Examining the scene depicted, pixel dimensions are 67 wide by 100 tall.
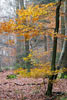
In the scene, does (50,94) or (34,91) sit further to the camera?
(34,91)

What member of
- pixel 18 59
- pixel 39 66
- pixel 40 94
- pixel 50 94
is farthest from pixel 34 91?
pixel 18 59

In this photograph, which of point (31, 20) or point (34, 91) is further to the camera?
point (34, 91)

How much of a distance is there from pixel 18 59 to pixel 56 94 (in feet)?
30.8

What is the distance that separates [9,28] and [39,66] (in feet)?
7.09

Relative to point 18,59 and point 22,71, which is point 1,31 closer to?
point 22,71

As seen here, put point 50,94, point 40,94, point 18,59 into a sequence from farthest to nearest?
point 18,59 → point 40,94 → point 50,94

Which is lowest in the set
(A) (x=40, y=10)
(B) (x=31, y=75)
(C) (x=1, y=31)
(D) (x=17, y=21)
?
(B) (x=31, y=75)

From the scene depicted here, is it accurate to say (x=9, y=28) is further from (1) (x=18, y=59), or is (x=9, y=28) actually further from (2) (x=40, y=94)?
(1) (x=18, y=59)

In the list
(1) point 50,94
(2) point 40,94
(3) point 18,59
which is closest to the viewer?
(1) point 50,94

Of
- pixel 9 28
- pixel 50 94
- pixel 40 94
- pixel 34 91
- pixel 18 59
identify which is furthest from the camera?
pixel 18 59

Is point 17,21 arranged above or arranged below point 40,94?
above

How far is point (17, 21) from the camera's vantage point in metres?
5.52

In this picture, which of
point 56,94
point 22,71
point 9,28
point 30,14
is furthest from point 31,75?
point 30,14

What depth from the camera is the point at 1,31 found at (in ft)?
18.6
